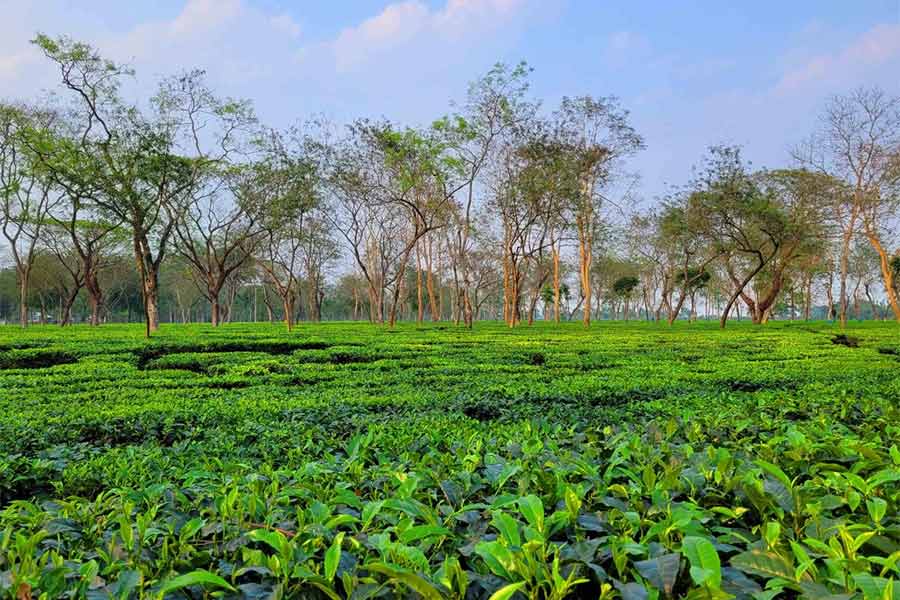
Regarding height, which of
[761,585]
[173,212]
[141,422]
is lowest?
[141,422]

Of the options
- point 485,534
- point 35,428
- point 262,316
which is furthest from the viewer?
point 262,316

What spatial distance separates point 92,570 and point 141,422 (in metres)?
3.16

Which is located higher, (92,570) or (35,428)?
(92,570)

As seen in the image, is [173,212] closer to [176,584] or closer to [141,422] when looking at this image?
[141,422]

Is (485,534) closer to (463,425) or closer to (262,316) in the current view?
(463,425)

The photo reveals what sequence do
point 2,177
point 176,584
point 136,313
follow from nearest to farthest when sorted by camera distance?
point 176,584 < point 2,177 < point 136,313

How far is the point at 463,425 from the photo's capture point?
3.36 meters

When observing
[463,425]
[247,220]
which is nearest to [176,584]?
[463,425]

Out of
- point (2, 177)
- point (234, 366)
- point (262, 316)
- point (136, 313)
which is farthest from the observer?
point (262, 316)

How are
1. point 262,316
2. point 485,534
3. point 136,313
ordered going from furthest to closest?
point 262,316, point 136,313, point 485,534

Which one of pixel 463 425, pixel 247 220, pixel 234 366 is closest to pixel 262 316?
pixel 247 220

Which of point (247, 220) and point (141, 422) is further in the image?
point (247, 220)

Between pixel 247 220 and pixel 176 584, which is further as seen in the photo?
pixel 247 220

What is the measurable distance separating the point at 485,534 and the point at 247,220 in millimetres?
32907
